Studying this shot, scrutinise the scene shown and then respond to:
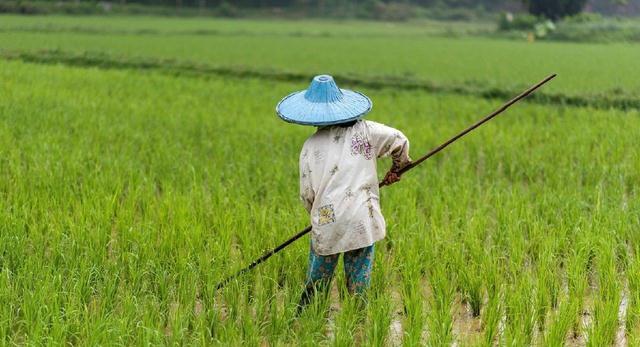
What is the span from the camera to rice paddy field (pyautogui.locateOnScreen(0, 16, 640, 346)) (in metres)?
2.08

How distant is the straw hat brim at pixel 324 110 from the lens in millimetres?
2055

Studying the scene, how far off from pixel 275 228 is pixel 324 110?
3.51 ft

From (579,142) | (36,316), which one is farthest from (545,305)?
(579,142)

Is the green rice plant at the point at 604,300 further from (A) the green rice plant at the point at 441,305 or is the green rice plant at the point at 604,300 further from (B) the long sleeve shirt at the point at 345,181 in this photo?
(B) the long sleeve shirt at the point at 345,181

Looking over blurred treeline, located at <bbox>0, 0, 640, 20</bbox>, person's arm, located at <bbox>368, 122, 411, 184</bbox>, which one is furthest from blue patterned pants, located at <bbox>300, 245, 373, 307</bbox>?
blurred treeline, located at <bbox>0, 0, 640, 20</bbox>

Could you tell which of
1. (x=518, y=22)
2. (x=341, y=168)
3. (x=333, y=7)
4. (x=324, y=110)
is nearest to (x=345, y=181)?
(x=341, y=168)

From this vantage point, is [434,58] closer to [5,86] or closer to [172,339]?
[5,86]

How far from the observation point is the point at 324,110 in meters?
2.09

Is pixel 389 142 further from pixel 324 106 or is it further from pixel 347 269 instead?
pixel 347 269

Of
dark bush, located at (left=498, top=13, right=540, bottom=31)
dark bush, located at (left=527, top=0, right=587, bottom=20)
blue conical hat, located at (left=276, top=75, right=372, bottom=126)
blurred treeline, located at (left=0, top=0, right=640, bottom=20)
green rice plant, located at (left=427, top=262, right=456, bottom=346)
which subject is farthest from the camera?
dark bush, located at (left=527, top=0, right=587, bottom=20)

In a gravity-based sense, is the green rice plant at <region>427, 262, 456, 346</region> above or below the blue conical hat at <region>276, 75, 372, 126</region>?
below

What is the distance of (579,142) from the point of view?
5.30 metres

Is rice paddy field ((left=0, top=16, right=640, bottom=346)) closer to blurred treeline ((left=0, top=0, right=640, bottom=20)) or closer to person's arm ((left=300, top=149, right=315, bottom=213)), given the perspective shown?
person's arm ((left=300, top=149, right=315, bottom=213))

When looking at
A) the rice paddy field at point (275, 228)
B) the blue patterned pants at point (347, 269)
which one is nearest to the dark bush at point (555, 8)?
the rice paddy field at point (275, 228)
